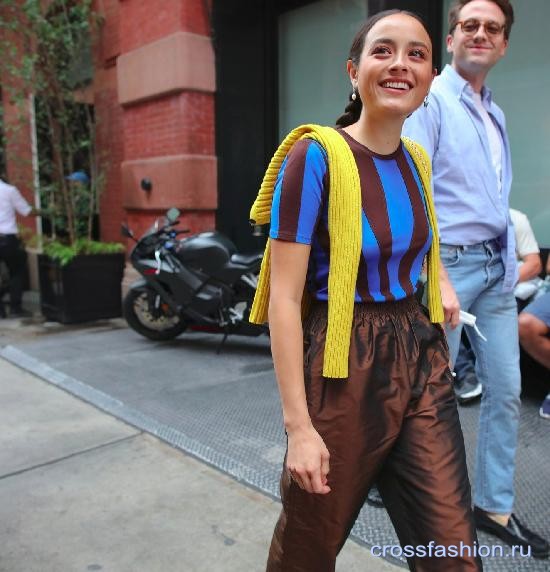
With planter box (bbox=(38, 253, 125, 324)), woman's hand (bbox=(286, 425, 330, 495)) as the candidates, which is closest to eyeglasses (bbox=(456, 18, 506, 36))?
woman's hand (bbox=(286, 425, 330, 495))

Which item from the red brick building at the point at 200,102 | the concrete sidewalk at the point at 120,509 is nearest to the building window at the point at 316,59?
the red brick building at the point at 200,102

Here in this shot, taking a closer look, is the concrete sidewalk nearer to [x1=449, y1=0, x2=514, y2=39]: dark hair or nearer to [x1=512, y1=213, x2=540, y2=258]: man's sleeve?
[x1=449, y1=0, x2=514, y2=39]: dark hair

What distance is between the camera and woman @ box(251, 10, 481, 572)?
4.96 ft

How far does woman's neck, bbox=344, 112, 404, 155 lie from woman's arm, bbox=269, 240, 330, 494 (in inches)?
14.3

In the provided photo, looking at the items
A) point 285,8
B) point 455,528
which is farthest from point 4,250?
point 455,528

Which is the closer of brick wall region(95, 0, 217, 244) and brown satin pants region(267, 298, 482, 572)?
brown satin pants region(267, 298, 482, 572)

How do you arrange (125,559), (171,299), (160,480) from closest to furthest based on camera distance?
1. (125,559)
2. (160,480)
3. (171,299)

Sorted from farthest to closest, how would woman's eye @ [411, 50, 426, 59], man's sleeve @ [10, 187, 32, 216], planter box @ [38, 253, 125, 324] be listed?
man's sleeve @ [10, 187, 32, 216]
planter box @ [38, 253, 125, 324]
woman's eye @ [411, 50, 426, 59]

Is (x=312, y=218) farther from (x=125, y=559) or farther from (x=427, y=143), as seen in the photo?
(x=125, y=559)

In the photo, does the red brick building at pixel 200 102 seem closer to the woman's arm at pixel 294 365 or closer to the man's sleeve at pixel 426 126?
the man's sleeve at pixel 426 126

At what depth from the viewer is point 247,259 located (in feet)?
18.6

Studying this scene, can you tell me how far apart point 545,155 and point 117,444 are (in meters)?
4.03

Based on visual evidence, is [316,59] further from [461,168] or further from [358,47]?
[358,47]

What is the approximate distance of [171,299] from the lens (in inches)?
236
